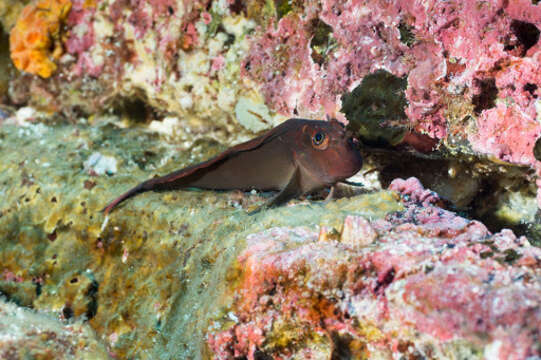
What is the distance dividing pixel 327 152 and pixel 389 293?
1.24 metres

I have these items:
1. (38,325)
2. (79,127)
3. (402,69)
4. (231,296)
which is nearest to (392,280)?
(231,296)

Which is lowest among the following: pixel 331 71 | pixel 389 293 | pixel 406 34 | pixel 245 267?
pixel 245 267

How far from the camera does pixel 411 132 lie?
2.60m

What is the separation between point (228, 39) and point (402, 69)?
1821 millimetres

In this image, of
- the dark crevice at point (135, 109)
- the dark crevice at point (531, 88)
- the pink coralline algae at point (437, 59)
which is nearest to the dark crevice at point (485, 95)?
the pink coralline algae at point (437, 59)

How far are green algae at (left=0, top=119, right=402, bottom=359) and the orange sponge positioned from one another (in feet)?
4.30

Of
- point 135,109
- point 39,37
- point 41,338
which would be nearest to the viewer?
point 41,338

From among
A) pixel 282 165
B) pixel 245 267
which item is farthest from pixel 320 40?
pixel 245 267

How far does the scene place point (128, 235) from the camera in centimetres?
289

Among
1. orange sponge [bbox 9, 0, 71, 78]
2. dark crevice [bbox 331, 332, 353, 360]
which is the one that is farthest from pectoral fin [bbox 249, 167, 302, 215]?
orange sponge [bbox 9, 0, 71, 78]

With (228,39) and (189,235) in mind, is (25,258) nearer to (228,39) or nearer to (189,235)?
(189,235)

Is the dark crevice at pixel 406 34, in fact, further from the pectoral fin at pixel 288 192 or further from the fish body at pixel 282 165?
the pectoral fin at pixel 288 192

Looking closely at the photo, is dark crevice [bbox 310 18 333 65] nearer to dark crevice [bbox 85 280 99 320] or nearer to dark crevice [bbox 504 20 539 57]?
dark crevice [bbox 504 20 539 57]

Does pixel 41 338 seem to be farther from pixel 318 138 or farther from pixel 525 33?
pixel 525 33
